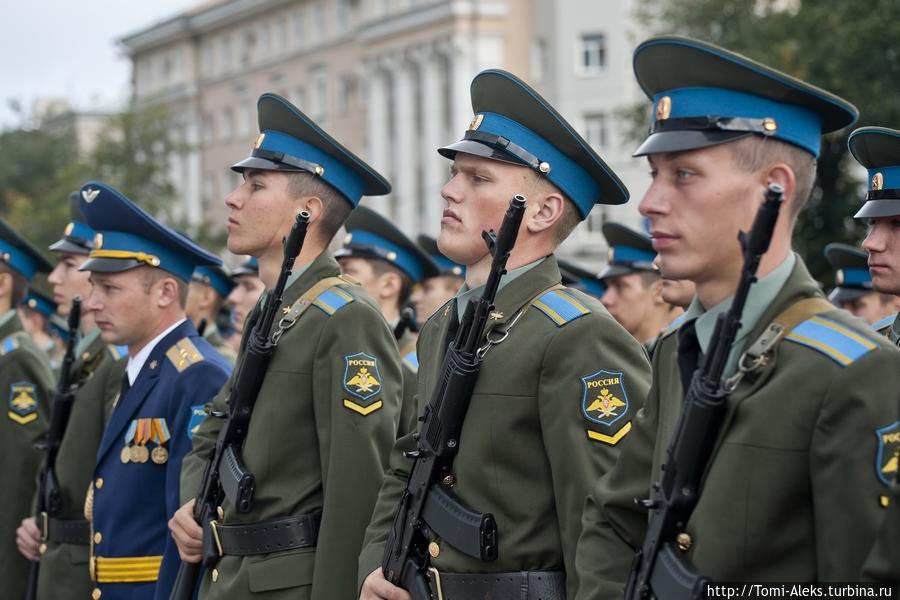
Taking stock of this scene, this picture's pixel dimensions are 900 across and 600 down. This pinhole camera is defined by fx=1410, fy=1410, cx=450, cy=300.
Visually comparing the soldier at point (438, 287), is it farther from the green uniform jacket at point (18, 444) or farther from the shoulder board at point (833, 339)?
the shoulder board at point (833, 339)

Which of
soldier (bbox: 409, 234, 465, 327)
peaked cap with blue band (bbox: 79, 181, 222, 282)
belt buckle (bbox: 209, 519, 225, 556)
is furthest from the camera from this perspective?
soldier (bbox: 409, 234, 465, 327)

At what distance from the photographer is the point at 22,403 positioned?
763 centimetres

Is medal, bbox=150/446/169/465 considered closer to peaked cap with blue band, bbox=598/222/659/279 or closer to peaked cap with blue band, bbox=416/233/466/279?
peaked cap with blue band, bbox=598/222/659/279

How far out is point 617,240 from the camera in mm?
8984

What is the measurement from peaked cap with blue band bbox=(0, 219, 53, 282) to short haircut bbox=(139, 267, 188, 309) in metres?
2.25

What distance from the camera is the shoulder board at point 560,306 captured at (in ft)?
14.4

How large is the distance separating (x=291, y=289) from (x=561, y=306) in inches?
56.2

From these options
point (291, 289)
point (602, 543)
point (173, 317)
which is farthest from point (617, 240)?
point (602, 543)

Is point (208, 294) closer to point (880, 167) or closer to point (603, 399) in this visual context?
point (880, 167)

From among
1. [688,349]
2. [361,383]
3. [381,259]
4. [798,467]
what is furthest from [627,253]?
[798,467]

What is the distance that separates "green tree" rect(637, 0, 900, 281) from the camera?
26234 millimetres

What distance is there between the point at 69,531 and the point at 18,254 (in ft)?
8.42

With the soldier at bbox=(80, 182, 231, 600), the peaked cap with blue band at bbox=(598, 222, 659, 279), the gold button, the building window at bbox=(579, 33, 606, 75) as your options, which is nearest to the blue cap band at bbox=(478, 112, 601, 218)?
the gold button

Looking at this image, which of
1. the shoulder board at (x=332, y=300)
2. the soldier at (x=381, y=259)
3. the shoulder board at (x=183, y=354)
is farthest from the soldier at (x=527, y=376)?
the soldier at (x=381, y=259)
